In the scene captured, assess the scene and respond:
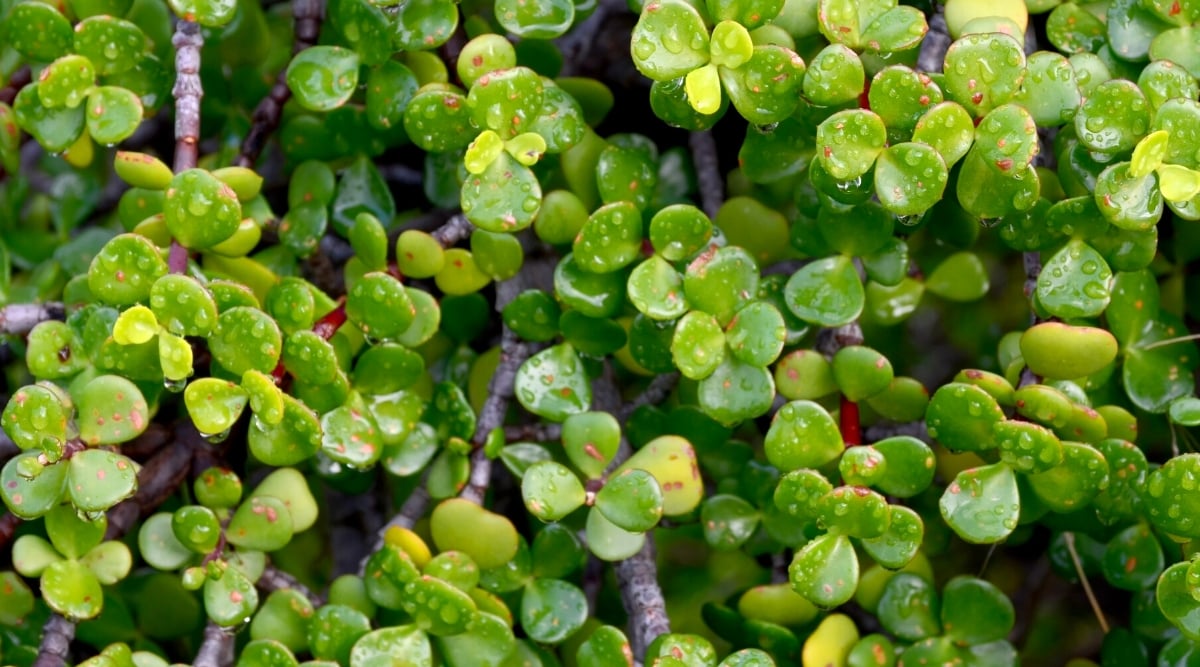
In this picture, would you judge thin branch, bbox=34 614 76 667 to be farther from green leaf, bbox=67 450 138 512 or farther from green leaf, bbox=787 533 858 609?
green leaf, bbox=787 533 858 609

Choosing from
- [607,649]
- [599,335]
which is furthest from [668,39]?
[607,649]

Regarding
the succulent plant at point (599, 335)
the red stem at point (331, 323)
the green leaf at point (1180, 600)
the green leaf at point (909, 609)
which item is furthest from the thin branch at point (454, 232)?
the green leaf at point (1180, 600)

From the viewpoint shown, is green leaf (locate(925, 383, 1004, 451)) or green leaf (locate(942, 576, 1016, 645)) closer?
green leaf (locate(925, 383, 1004, 451))

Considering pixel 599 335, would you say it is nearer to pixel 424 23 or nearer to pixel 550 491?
pixel 550 491

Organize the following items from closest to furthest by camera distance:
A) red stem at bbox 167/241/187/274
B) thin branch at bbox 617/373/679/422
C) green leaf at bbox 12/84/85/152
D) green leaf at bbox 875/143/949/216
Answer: green leaf at bbox 875/143/949/216
red stem at bbox 167/241/187/274
green leaf at bbox 12/84/85/152
thin branch at bbox 617/373/679/422

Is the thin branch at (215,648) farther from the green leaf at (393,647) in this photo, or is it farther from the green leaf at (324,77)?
the green leaf at (324,77)

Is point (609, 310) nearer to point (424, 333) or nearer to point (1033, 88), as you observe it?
point (424, 333)

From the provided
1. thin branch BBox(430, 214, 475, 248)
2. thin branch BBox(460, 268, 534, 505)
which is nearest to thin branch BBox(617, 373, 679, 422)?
thin branch BBox(460, 268, 534, 505)
